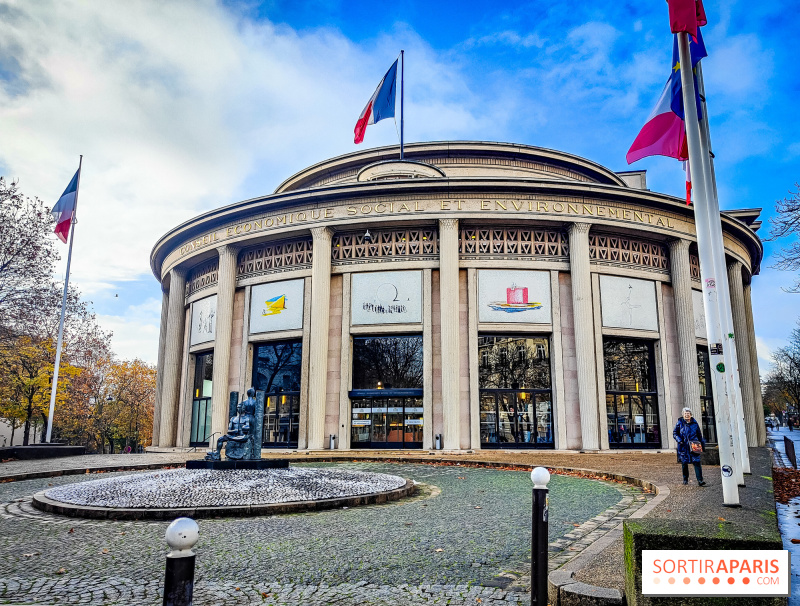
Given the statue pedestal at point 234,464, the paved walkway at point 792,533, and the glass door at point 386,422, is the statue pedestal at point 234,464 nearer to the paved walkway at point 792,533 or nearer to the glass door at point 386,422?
the paved walkway at point 792,533

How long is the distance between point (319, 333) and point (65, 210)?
13.4 metres

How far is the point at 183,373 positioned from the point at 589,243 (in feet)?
78.9

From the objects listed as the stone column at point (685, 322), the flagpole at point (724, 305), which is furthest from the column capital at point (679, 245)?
the flagpole at point (724, 305)

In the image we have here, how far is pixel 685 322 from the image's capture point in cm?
2886

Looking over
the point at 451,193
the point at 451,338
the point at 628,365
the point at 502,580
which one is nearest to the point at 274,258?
the point at 451,193

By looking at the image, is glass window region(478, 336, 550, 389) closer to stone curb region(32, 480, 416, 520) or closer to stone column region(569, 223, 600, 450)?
stone column region(569, 223, 600, 450)

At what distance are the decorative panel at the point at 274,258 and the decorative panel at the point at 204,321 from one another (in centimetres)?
251

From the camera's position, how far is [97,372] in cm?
4988

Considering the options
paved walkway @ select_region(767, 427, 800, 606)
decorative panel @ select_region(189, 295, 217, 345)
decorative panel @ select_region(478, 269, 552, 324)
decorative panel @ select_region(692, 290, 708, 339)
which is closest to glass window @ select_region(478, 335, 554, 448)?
decorative panel @ select_region(478, 269, 552, 324)

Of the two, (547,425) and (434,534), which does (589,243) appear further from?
(434,534)

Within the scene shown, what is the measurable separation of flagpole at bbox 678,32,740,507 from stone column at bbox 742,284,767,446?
30009mm

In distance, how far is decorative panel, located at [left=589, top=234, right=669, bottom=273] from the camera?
2877cm

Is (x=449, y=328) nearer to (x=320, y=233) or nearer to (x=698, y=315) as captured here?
(x=320, y=233)

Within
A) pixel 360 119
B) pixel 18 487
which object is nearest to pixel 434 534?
pixel 18 487
